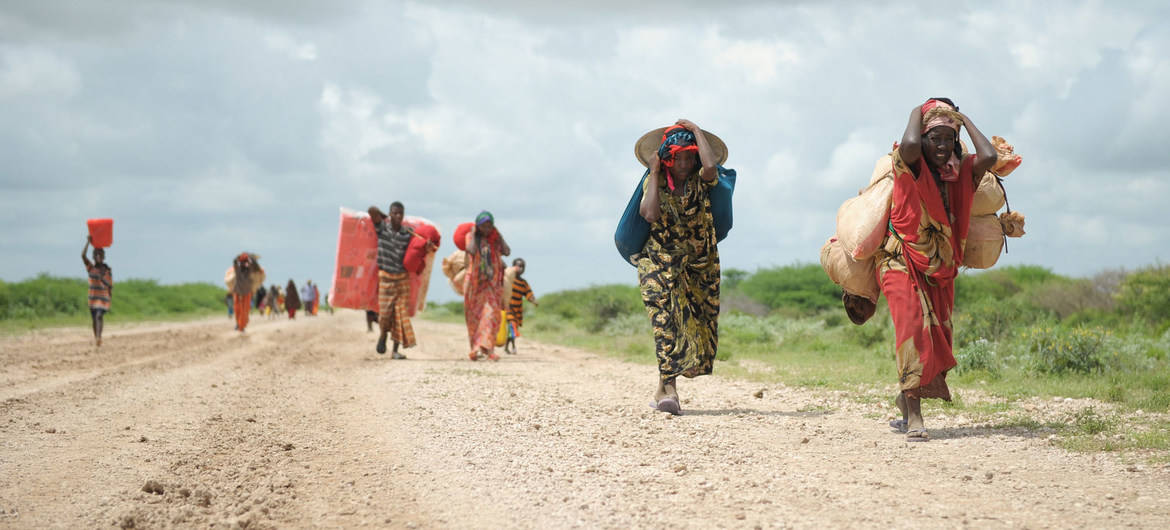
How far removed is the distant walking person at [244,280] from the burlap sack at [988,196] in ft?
64.5

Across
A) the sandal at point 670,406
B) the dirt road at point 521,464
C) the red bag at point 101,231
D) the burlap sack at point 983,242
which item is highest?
the red bag at point 101,231

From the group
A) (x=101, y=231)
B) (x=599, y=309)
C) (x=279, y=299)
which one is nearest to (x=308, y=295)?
(x=279, y=299)

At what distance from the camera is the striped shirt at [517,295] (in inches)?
653

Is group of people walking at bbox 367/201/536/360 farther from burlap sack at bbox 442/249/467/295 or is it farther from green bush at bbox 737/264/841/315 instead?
green bush at bbox 737/264/841/315

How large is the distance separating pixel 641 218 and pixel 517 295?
9.60m

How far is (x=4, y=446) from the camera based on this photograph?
19.4 feet

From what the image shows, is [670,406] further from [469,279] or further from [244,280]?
[244,280]

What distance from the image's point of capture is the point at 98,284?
17.2m

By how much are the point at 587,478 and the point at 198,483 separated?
2.13 m

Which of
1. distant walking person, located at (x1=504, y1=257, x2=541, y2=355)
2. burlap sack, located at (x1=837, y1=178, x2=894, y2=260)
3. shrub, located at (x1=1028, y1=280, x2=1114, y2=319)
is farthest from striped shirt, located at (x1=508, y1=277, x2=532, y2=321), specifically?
shrub, located at (x1=1028, y1=280, x2=1114, y2=319)

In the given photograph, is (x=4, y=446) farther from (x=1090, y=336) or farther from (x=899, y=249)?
(x=1090, y=336)

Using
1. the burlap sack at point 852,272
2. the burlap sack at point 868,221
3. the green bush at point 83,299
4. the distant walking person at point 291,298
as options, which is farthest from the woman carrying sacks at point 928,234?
the distant walking person at point 291,298

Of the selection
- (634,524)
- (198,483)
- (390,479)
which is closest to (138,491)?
(198,483)

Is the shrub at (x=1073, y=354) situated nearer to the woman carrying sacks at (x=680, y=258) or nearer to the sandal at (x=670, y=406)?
the woman carrying sacks at (x=680, y=258)
